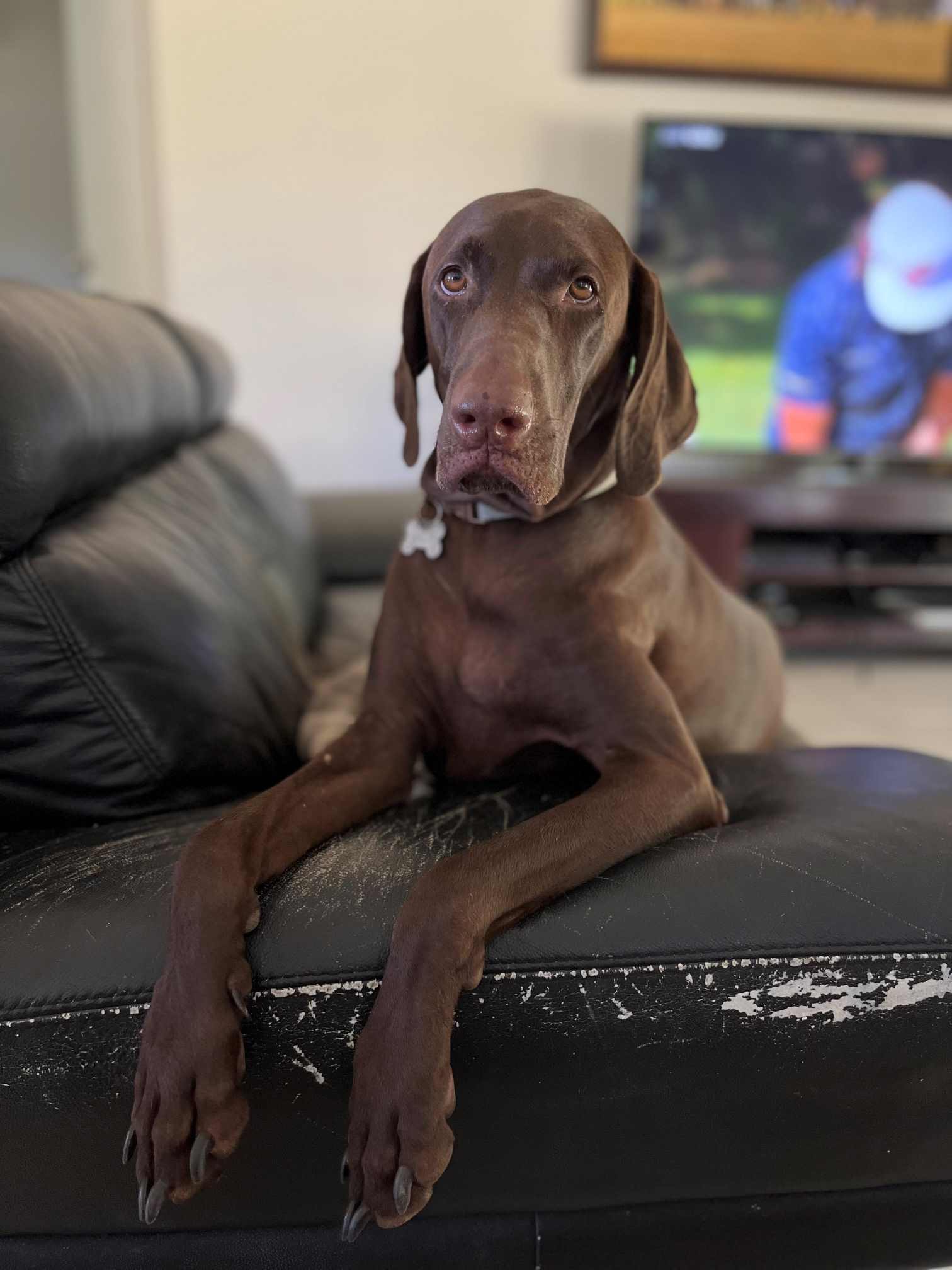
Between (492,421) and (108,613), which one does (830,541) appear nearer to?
(492,421)

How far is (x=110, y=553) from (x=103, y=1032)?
530 mm

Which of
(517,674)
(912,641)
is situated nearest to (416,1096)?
(517,674)

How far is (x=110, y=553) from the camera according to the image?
1.06 metres

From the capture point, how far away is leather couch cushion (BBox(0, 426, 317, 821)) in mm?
938

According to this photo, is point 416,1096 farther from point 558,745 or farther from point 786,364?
point 786,364

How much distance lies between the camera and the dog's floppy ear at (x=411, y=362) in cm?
115

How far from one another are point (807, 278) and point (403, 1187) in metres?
3.59

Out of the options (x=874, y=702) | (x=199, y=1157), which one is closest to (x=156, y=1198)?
(x=199, y=1157)

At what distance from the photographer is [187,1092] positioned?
0.68 meters

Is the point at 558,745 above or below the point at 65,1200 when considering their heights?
above

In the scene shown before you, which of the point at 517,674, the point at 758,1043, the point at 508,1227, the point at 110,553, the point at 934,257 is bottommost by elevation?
the point at 508,1227

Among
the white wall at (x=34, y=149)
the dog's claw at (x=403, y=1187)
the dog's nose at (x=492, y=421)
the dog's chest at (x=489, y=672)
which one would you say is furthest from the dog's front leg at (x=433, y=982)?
the white wall at (x=34, y=149)

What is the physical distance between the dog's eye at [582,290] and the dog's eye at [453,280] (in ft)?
0.37

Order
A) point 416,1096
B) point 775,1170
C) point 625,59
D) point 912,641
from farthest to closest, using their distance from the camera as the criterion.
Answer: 1. point 912,641
2. point 625,59
3. point 775,1170
4. point 416,1096
